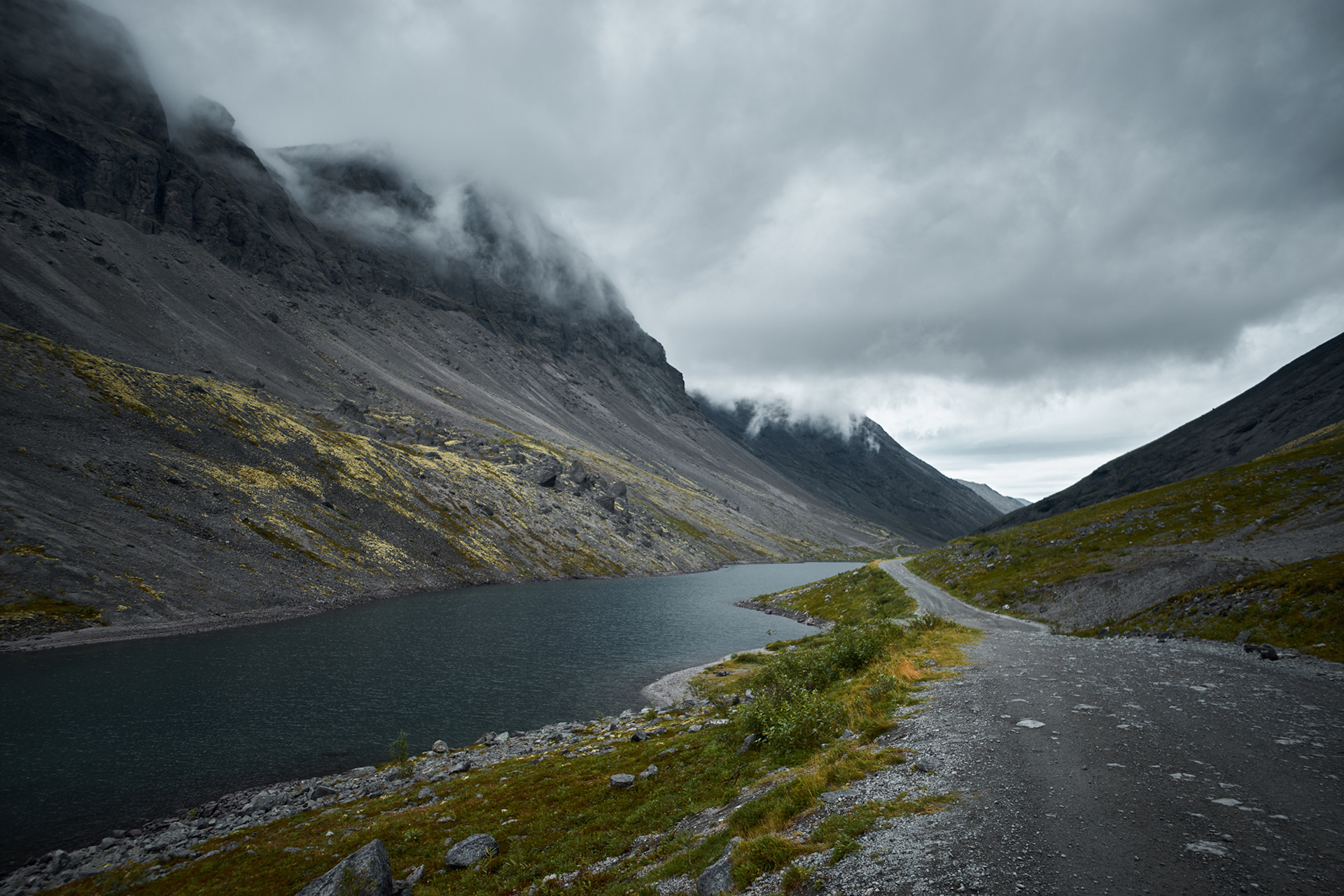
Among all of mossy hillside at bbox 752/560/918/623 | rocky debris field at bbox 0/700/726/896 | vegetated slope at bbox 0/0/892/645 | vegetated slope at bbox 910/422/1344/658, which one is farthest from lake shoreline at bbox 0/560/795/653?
vegetated slope at bbox 910/422/1344/658

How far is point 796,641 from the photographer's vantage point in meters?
60.1

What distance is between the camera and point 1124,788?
473 inches

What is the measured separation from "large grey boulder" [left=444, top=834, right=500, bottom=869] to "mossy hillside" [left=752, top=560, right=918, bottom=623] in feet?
156

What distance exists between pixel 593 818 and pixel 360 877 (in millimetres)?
7155

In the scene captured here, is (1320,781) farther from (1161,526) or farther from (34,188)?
(34,188)

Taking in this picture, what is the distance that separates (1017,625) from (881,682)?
29354mm

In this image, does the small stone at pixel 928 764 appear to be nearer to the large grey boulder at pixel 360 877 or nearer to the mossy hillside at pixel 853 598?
the large grey boulder at pixel 360 877

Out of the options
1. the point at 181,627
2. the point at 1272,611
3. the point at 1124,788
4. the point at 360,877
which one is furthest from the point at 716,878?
the point at 181,627

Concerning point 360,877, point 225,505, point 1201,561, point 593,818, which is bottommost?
point 593,818

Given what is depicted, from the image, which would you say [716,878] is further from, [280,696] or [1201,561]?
[1201,561]

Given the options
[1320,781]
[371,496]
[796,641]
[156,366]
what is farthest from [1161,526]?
[156,366]

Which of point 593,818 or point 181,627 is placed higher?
point 181,627

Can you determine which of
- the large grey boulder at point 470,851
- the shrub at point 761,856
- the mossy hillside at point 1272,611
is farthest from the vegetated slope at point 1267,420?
the large grey boulder at point 470,851

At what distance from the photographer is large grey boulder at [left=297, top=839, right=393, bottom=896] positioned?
15.5 metres
